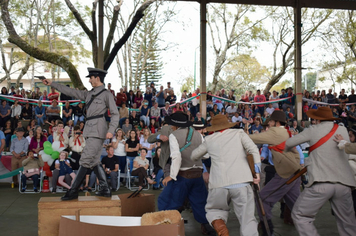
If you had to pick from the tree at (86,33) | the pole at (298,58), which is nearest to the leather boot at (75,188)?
the tree at (86,33)

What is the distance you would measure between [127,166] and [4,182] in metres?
3.93

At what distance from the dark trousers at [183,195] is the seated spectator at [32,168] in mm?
5919

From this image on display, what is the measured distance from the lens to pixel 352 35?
3016 centimetres

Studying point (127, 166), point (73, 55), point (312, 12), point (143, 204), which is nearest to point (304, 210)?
point (143, 204)

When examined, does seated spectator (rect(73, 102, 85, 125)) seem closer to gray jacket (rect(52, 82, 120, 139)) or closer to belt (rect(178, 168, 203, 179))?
gray jacket (rect(52, 82, 120, 139))

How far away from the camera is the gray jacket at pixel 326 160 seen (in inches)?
196

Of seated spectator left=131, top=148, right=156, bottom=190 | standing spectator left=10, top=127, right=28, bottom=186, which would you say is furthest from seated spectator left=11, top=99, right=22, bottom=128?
seated spectator left=131, top=148, right=156, bottom=190

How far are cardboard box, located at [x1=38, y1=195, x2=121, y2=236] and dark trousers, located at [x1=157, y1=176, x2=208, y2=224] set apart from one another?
108 cm

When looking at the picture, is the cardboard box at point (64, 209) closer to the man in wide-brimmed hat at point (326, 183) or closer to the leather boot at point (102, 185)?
the leather boot at point (102, 185)

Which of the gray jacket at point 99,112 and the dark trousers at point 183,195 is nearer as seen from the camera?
the gray jacket at point 99,112

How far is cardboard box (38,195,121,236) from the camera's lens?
199 inches

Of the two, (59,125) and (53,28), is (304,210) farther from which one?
(53,28)

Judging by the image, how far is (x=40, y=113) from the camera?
16328 millimetres

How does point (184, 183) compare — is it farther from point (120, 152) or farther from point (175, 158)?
point (120, 152)
